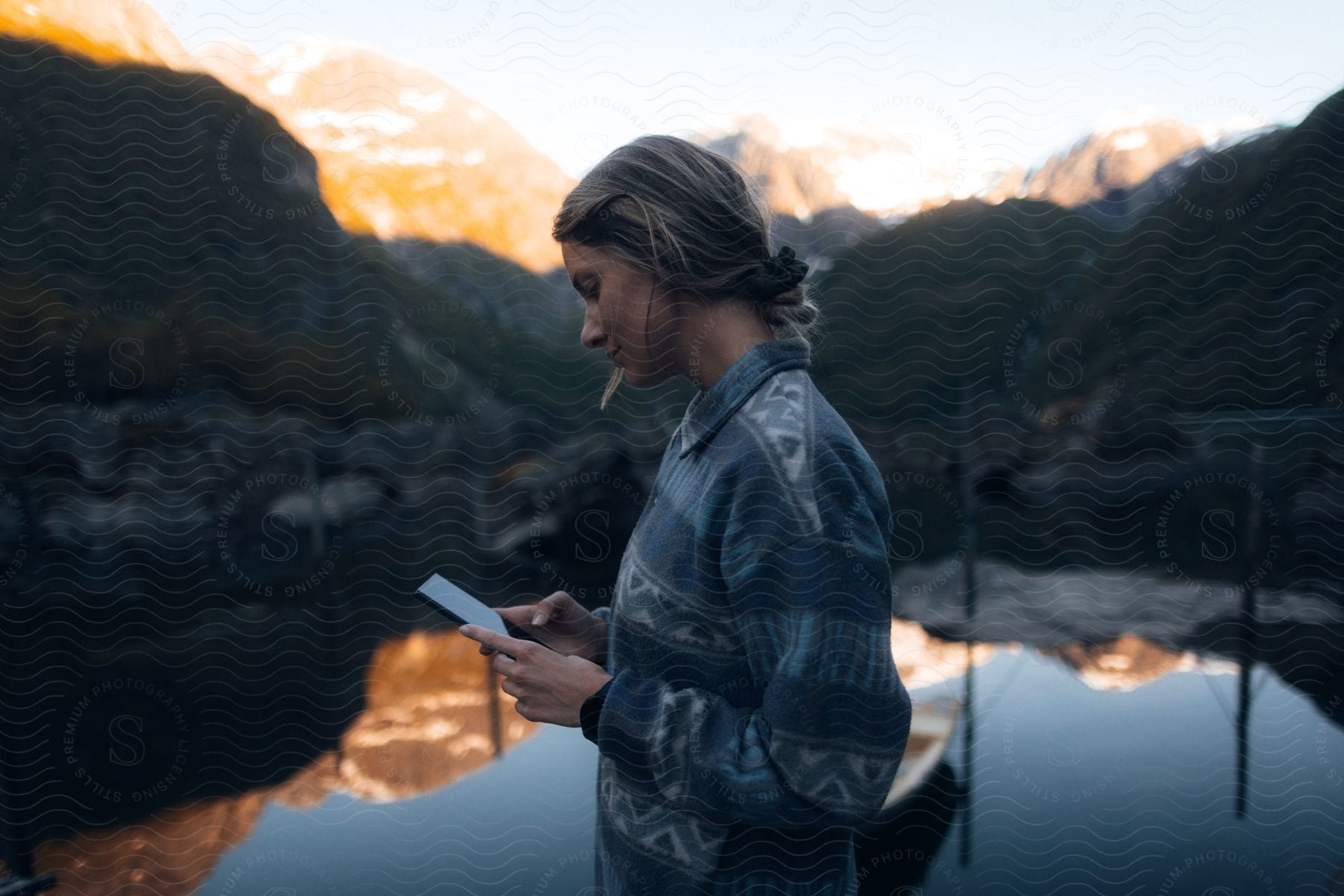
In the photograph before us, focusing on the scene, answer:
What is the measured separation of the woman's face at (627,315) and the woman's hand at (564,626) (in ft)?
1.00

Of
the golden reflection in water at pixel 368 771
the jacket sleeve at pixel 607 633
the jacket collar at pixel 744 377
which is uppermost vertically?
the jacket collar at pixel 744 377

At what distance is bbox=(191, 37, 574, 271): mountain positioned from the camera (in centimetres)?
163

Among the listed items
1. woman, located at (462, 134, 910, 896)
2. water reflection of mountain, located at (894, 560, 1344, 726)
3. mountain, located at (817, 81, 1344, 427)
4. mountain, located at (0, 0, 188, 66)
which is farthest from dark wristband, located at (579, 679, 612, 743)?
water reflection of mountain, located at (894, 560, 1344, 726)

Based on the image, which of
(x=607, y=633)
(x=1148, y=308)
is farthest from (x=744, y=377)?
(x=1148, y=308)

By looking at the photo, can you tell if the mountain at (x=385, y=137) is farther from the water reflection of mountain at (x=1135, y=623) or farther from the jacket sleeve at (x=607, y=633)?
the water reflection of mountain at (x=1135, y=623)

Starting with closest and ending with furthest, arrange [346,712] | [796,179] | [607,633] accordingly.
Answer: [607,633] → [796,179] → [346,712]

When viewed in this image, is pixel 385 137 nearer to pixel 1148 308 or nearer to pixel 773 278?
pixel 773 278

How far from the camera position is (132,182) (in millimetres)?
4375

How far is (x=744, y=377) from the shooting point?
2.35 feet

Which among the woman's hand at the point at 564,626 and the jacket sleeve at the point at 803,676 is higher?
the jacket sleeve at the point at 803,676

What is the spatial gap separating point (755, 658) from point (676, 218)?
400mm

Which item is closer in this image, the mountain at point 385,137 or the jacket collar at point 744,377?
the jacket collar at point 744,377

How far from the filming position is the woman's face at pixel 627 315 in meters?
0.74

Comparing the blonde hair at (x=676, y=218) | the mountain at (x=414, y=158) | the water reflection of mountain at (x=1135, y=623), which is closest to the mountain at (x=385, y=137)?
the mountain at (x=414, y=158)
